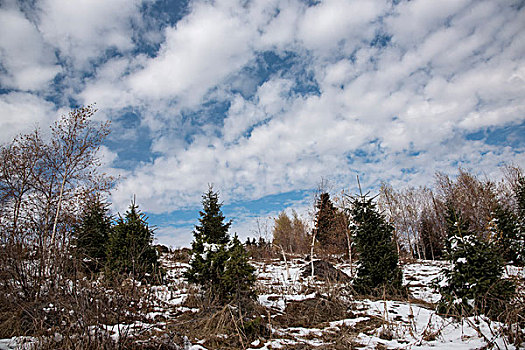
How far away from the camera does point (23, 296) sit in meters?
5.00

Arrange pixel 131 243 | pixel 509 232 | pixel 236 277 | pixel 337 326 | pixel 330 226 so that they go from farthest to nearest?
pixel 330 226
pixel 509 232
pixel 131 243
pixel 236 277
pixel 337 326

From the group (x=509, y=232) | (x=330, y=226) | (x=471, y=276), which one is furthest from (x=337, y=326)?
(x=509, y=232)

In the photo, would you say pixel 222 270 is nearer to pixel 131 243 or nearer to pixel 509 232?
pixel 131 243

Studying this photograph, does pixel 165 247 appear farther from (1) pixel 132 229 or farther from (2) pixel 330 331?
(2) pixel 330 331

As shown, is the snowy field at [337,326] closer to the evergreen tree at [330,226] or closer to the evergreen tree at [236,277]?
the evergreen tree at [236,277]

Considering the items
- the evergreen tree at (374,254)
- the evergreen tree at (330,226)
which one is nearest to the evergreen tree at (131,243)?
the evergreen tree at (374,254)

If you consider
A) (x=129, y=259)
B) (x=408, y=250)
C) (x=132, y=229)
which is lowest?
(x=408, y=250)

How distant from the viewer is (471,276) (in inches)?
241

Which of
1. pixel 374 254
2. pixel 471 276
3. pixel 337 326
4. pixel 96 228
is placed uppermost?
pixel 96 228

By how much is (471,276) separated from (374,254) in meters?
3.39

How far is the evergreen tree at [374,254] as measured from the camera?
360 inches

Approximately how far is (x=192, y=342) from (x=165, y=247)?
1779cm

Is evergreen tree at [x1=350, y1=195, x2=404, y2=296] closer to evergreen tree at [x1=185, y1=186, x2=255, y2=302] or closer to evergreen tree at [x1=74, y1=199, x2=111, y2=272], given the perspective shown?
evergreen tree at [x1=185, y1=186, x2=255, y2=302]

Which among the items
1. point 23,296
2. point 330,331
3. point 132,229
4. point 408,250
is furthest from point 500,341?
point 408,250
